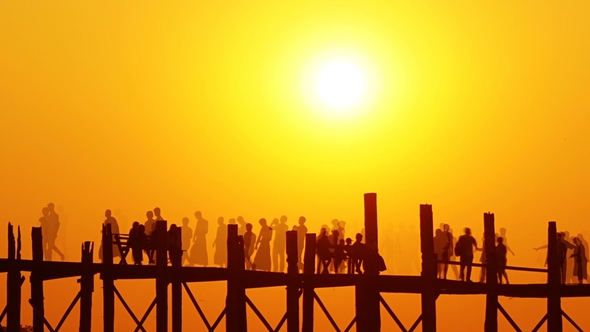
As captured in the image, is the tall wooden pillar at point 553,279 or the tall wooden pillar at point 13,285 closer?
the tall wooden pillar at point 553,279

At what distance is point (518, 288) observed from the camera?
1051 inches

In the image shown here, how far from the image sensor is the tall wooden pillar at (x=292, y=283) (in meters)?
26.4

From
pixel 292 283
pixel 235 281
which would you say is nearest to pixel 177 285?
pixel 235 281

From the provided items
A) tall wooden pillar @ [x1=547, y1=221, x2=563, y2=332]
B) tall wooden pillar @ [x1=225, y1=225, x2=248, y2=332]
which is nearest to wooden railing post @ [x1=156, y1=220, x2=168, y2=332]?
tall wooden pillar @ [x1=225, y1=225, x2=248, y2=332]

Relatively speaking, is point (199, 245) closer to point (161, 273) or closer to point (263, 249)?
point (263, 249)

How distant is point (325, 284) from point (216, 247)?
7627mm

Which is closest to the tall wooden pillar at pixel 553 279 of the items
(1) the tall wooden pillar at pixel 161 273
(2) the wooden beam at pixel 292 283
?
(2) the wooden beam at pixel 292 283

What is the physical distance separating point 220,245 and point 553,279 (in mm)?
10407

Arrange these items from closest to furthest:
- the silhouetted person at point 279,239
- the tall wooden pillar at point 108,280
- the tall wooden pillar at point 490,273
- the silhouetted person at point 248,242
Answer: the tall wooden pillar at point 490,273 → the tall wooden pillar at point 108,280 → the silhouetted person at point 248,242 → the silhouetted person at point 279,239

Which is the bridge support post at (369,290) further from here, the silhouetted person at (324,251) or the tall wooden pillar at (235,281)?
the tall wooden pillar at (235,281)

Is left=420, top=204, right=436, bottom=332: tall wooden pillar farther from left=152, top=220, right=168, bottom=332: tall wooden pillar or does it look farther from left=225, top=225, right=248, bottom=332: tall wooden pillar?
left=152, top=220, right=168, bottom=332: tall wooden pillar

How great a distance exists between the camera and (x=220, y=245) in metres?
34.2

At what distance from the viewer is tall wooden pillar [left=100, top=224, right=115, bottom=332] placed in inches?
1132

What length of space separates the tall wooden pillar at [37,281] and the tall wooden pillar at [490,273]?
32.6ft
